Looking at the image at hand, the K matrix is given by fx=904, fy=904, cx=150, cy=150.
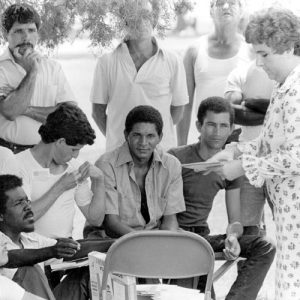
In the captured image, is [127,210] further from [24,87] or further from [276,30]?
[276,30]

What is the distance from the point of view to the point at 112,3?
4836mm

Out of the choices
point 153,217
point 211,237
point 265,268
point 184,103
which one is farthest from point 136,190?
point 184,103

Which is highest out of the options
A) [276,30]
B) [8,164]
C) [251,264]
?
[276,30]

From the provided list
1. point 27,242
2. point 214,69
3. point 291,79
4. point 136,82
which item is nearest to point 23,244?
point 27,242

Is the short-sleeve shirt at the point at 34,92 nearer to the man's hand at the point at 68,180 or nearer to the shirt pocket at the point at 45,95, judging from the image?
the shirt pocket at the point at 45,95

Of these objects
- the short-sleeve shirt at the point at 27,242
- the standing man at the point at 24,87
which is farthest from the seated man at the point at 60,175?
the standing man at the point at 24,87

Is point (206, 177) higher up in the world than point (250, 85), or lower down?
lower down

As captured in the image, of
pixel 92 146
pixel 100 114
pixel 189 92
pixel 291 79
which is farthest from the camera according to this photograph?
pixel 92 146

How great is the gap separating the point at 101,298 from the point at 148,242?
386mm

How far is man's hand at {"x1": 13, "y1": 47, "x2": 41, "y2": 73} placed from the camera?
557 cm

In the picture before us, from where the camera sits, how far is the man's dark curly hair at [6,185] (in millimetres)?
4586

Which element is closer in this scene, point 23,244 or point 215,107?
point 23,244

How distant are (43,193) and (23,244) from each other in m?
0.52

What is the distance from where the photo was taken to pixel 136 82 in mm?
6273
